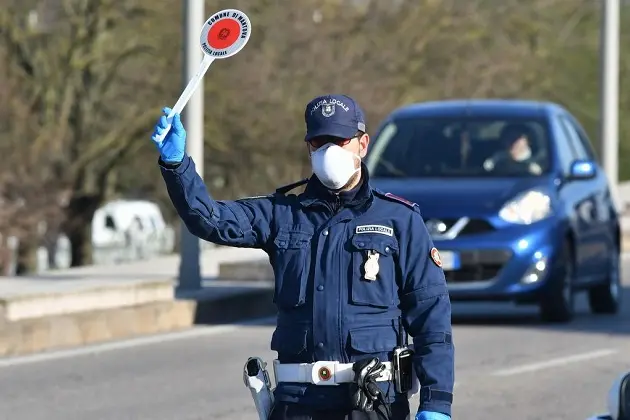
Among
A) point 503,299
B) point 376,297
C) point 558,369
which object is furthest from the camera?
point 503,299

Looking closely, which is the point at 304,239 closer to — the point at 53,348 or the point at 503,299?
the point at 53,348

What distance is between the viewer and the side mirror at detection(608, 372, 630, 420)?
203 inches

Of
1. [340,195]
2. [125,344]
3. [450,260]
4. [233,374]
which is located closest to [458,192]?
[450,260]

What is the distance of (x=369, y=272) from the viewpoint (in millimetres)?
5156

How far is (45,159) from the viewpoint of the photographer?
34875mm

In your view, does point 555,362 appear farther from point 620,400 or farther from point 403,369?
point 403,369

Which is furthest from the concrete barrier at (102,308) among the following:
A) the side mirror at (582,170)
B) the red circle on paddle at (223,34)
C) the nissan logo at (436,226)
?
the red circle on paddle at (223,34)

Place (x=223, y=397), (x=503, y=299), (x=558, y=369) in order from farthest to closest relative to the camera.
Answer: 1. (x=503, y=299)
2. (x=558, y=369)
3. (x=223, y=397)

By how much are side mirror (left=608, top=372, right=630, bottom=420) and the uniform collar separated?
86cm

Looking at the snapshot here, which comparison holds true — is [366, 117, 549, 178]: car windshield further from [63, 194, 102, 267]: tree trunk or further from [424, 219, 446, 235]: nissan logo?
[63, 194, 102, 267]: tree trunk

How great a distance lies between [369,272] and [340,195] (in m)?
0.25

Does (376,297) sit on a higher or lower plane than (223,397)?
higher

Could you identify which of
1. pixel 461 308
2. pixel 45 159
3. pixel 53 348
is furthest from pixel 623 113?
pixel 53 348

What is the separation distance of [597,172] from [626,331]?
4.36ft
